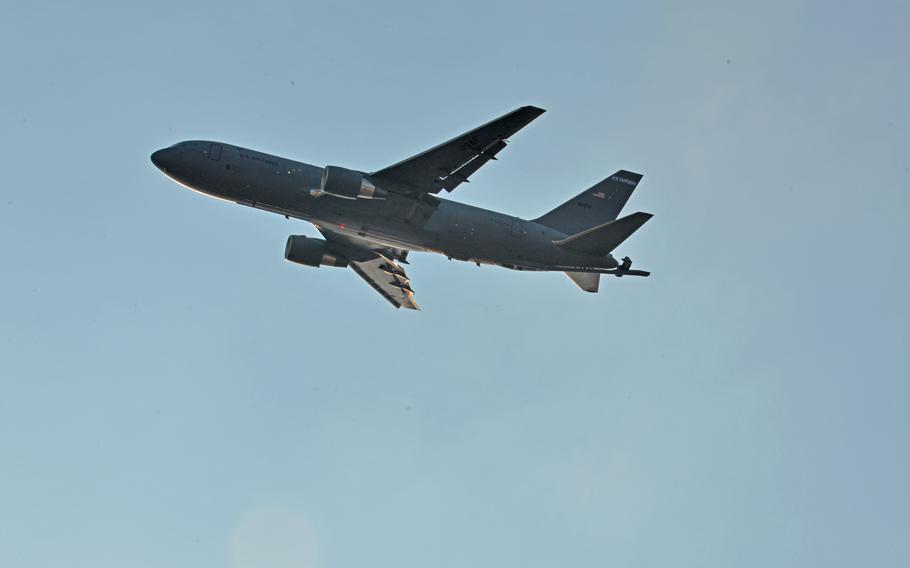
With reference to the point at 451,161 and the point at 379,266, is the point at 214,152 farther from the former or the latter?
the point at 379,266

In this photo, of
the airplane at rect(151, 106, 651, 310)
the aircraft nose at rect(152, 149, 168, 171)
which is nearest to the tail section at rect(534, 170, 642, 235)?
the airplane at rect(151, 106, 651, 310)

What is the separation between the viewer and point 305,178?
43.0 m

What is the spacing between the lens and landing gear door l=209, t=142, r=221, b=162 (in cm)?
4219

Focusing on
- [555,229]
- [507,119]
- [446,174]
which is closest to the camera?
[507,119]

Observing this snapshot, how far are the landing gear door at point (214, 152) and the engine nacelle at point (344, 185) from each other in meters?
4.71

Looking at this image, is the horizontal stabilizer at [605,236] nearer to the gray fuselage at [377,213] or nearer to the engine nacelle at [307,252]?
the gray fuselage at [377,213]

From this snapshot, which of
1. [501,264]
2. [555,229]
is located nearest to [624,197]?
[555,229]

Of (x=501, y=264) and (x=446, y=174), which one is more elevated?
(x=446, y=174)

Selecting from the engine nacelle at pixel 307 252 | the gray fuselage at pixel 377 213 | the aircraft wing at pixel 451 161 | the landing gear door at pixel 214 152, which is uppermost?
the aircraft wing at pixel 451 161

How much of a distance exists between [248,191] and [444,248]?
32.8ft

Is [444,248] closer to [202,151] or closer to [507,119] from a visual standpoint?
[507,119]

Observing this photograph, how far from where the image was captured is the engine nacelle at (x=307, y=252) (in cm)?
5022

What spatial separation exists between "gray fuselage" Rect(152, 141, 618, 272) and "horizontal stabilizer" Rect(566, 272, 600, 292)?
1.73 m

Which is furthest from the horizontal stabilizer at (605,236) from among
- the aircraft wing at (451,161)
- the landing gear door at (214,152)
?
the landing gear door at (214,152)
